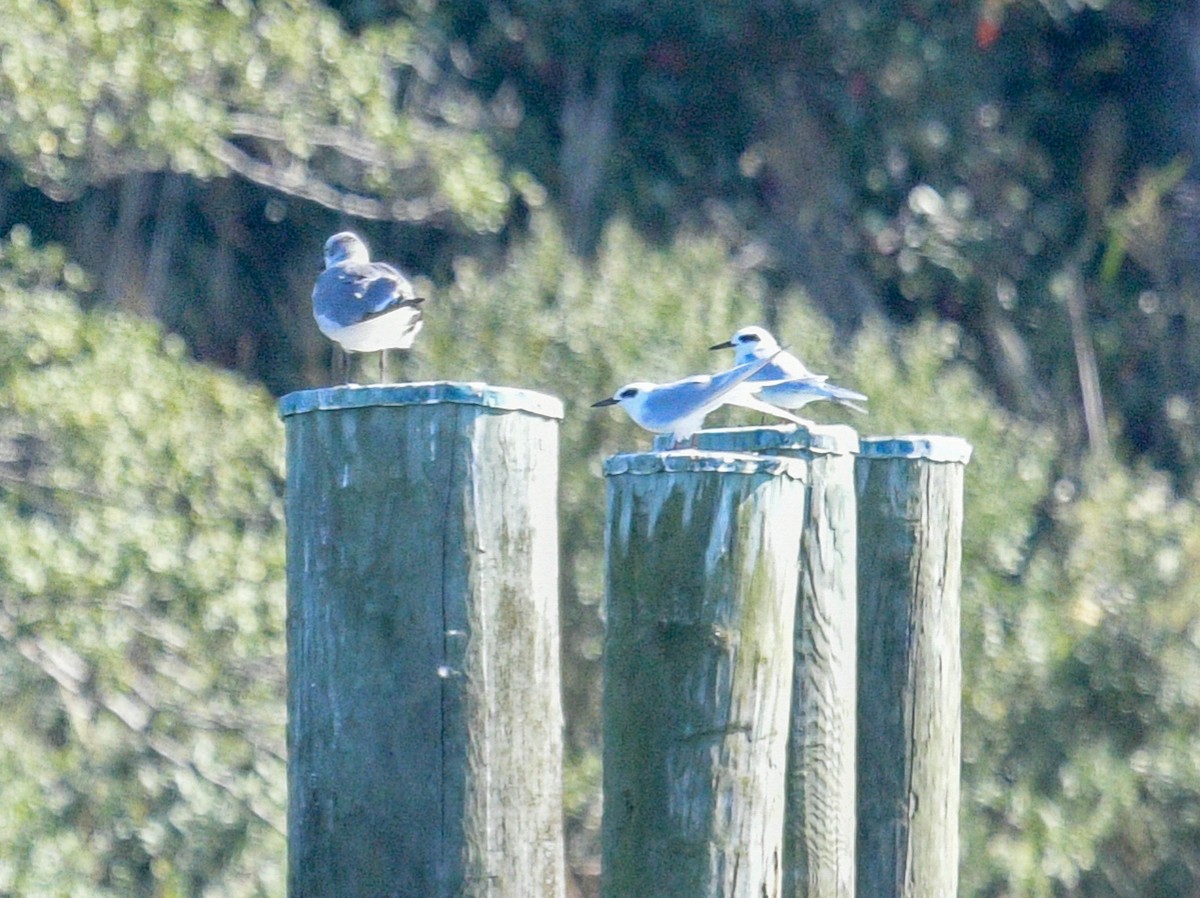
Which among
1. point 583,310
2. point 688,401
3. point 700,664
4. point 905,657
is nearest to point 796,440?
point 905,657

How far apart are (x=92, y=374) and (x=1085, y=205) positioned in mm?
6322

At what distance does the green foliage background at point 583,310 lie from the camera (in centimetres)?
773

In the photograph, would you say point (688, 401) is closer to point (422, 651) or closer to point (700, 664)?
point (700, 664)

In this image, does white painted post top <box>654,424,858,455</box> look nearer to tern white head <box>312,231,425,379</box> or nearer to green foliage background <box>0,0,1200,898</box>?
tern white head <box>312,231,425,379</box>

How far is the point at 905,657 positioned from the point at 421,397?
1.69 meters

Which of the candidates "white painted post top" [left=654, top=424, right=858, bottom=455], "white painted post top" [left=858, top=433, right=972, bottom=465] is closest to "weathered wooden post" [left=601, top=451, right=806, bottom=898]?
"white painted post top" [left=654, top=424, right=858, bottom=455]

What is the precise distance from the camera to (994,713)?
28.8ft

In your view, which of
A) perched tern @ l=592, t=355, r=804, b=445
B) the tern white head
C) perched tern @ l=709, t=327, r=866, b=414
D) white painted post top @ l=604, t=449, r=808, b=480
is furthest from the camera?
perched tern @ l=709, t=327, r=866, b=414

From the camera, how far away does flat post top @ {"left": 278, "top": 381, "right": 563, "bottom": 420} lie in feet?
8.33

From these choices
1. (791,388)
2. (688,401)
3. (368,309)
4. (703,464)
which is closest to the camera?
(703,464)

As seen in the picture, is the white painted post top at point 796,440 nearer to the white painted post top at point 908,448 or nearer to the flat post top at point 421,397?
the white painted post top at point 908,448

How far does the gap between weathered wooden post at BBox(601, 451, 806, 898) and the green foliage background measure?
15.2ft

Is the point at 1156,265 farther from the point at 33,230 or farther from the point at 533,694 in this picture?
the point at 533,694

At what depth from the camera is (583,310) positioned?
8.72m
